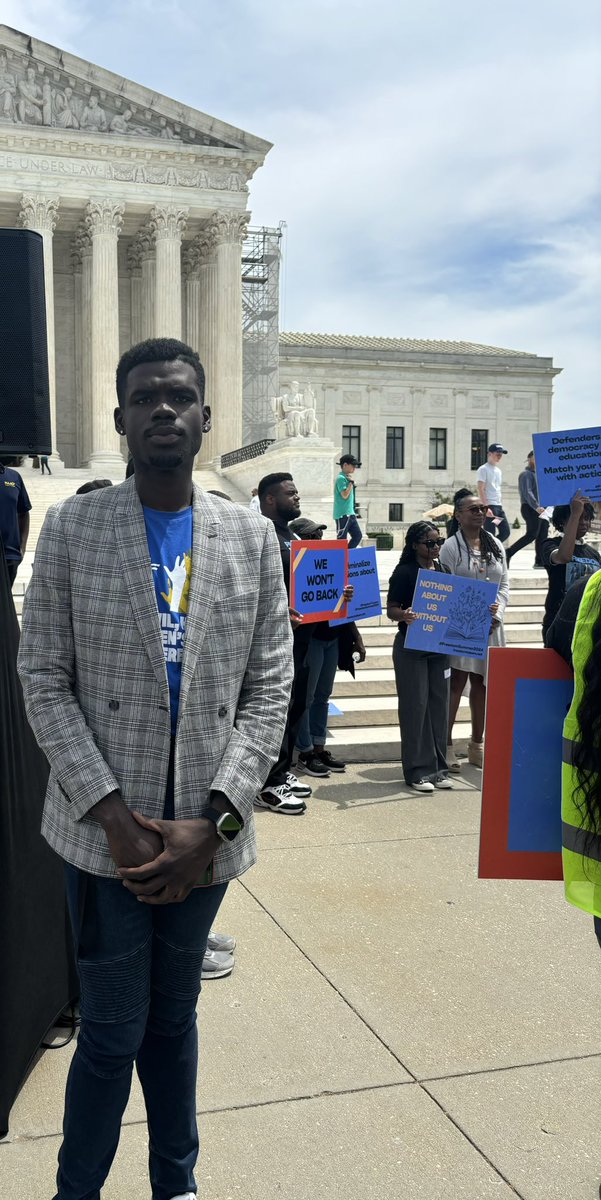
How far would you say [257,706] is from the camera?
2.34 metres

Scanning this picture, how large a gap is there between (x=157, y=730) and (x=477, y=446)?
5659 centimetres

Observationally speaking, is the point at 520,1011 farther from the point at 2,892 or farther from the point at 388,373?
the point at 388,373

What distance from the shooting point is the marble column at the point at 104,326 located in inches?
1328

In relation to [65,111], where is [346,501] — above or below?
below

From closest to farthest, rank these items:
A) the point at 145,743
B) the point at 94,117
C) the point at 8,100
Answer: the point at 145,743
the point at 8,100
the point at 94,117

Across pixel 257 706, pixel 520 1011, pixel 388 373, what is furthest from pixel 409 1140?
pixel 388 373

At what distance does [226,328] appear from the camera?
35562 millimetres

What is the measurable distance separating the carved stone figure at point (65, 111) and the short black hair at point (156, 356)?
3550 centimetres

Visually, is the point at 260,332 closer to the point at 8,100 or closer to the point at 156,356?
the point at 8,100

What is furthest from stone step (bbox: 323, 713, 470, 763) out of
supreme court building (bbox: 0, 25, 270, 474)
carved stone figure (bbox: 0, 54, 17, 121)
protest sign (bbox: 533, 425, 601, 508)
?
carved stone figure (bbox: 0, 54, 17, 121)

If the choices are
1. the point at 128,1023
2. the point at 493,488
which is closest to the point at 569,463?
the point at 128,1023

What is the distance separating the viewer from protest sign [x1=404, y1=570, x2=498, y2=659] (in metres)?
6.89

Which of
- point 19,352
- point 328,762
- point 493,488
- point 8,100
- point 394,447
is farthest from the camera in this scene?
point 394,447

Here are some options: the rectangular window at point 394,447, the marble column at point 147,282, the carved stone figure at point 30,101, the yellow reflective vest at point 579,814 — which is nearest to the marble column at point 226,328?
the marble column at point 147,282
